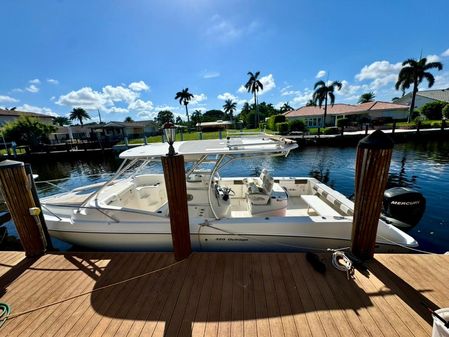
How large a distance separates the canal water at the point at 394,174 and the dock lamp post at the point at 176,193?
3197 mm

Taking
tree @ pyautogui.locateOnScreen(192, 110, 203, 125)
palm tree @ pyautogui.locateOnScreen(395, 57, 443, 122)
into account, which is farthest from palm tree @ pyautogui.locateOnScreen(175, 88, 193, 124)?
palm tree @ pyautogui.locateOnScreen(395, 57, 443, 122)

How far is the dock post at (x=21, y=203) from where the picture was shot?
3.52 meters

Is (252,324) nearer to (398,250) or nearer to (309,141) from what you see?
(398,250)

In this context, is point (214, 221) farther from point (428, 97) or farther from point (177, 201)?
point (428, 97)

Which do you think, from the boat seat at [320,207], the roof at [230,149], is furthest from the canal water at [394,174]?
the boat seat at [320,207]

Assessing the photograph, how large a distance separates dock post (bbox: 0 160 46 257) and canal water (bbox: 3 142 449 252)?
4.27 feet

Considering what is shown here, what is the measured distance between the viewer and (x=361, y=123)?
36375 mm

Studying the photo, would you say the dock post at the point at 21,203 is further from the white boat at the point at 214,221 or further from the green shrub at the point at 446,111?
the green shrub at the point at 446,111

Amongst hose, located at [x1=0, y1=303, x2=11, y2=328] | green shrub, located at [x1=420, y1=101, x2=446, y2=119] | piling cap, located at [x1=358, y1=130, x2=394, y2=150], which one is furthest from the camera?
green shrub, located at [x1=420, y1=101, x2=446, y2=119]

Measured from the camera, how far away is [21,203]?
3.67 meters

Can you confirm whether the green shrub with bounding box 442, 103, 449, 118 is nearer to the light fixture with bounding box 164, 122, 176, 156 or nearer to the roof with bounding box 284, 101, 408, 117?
the roof with bounding box 284, 101, 408, 117

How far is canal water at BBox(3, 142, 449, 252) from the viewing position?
5863 millimetres

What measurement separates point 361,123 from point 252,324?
4237 cm

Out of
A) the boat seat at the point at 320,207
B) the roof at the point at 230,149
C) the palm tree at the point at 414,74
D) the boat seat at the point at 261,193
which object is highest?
the palm tree at the point at 414,74
